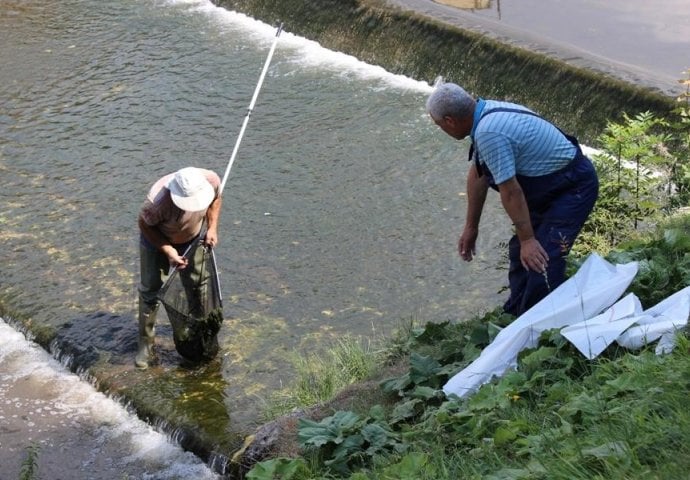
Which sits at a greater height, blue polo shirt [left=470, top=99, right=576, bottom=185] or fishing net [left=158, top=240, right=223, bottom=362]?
blue polo shirt [left=470, top=99, right=576, bottom=185]

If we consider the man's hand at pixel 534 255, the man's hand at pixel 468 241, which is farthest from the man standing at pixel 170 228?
the man's hand at pixel 534 255

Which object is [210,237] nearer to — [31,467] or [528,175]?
[31,467]

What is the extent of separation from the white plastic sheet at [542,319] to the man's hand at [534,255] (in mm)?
133

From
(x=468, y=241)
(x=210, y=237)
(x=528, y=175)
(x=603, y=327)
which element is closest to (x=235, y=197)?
(x=210, y=237)

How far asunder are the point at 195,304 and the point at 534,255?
8.48 feet

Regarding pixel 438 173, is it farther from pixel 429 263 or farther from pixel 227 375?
pixel 227 375

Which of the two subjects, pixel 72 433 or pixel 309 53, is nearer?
pixel 72 433

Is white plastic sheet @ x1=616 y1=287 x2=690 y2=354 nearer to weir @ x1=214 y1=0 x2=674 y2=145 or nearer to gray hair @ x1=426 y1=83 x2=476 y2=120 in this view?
gray hair @ x1=426 y1=83 x2=476 y2=120

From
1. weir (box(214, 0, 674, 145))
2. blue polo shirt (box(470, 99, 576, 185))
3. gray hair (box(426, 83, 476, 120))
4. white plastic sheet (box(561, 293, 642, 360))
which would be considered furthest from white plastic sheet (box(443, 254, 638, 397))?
weir (box(214, 0, 674, 145))

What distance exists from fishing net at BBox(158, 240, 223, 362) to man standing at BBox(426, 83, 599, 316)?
6.68 ft

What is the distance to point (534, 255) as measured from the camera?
496 centimetres

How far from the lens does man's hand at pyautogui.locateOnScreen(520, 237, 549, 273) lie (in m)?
4.94

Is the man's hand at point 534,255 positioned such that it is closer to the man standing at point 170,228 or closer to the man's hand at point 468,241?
the man's hand at point 468,241

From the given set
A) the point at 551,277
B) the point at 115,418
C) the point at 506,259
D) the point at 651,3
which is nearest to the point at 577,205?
the point at 551,277
